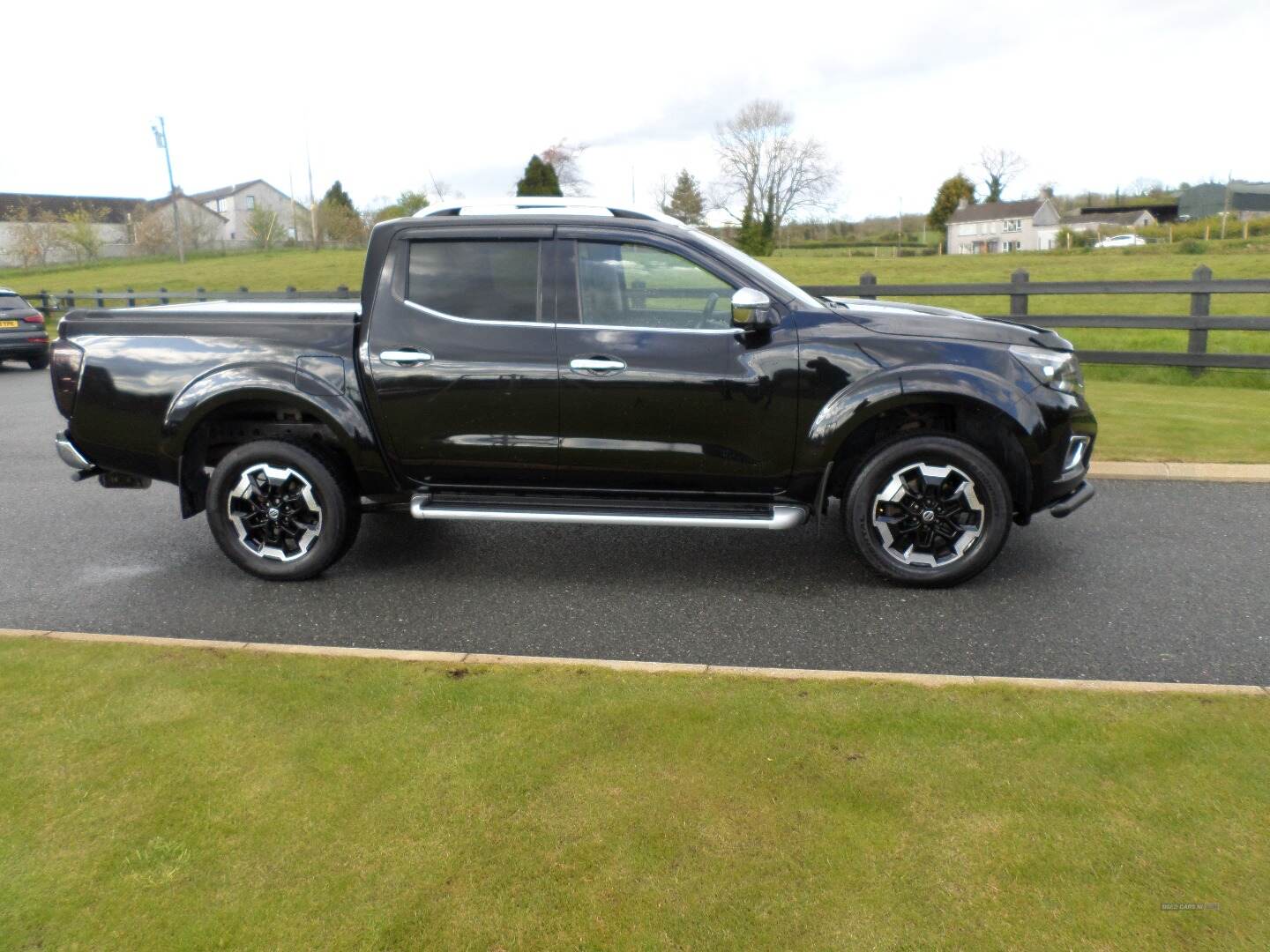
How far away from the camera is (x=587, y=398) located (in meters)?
5.00

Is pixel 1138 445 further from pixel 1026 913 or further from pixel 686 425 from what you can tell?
pixel 1026 913

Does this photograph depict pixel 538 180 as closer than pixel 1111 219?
Yes

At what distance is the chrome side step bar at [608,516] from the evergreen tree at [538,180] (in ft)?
120

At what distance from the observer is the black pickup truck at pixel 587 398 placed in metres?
4.92

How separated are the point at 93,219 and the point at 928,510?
88650 millimetres

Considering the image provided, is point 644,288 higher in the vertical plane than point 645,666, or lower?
higher

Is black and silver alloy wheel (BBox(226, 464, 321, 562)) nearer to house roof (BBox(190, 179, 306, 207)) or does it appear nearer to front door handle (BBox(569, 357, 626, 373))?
front door handle (BBox(569, 357, 626, 373))

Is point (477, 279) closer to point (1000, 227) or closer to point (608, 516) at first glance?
point (608, 516)

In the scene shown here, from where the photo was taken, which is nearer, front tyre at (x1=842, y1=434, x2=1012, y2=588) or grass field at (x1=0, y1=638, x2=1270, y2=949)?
grass field at (x1=0, y1=638, x2=1270, y2=949)

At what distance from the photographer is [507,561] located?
572 centimetres

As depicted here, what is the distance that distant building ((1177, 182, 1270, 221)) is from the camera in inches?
3000

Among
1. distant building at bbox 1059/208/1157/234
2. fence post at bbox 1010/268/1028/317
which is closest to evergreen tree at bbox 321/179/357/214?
distant building at bbox 1059/208/1157/234

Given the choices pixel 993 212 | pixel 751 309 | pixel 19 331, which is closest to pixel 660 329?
pixel 751 309

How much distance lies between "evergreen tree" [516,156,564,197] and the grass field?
3825 cm
